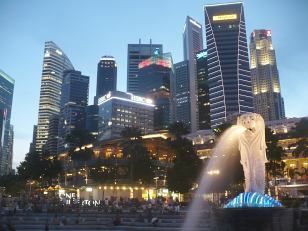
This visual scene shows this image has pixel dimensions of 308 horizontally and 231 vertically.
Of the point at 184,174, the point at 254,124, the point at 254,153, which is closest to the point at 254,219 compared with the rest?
the point at 254,153

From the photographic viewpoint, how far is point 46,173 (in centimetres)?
10338

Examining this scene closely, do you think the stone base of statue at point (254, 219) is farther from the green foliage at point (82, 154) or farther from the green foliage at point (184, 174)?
the green foliage at point (82, 154)

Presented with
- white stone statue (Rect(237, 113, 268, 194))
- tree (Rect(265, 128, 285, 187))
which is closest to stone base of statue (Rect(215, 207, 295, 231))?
white stone statue (Rect(237, 113, 268, 194))

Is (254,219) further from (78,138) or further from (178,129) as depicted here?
(78,138)

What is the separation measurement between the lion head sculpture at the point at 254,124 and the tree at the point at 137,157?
62.3 m

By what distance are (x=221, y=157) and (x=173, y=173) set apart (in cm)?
1021

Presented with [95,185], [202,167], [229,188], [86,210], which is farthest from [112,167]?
[86,210]

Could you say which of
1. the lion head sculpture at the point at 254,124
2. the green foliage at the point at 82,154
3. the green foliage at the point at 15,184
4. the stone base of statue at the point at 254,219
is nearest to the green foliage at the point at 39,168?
the green foliage at the point at 82,154

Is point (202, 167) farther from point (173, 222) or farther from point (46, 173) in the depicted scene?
point (46, 173)

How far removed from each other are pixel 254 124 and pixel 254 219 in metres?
7.50

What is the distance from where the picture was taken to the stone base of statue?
19438mm

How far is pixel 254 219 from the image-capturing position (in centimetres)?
1945

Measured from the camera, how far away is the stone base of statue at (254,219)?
63.8 feet

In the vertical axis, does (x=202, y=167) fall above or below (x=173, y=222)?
above
